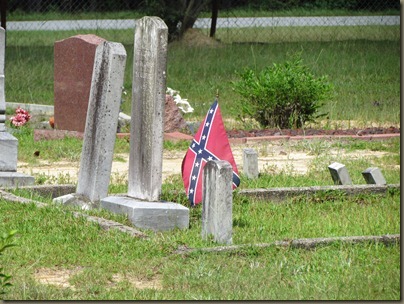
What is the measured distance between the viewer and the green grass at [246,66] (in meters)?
16.1

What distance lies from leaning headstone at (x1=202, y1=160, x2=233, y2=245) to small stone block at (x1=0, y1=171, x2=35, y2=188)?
8.90 ft

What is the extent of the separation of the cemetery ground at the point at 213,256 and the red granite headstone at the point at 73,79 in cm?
381

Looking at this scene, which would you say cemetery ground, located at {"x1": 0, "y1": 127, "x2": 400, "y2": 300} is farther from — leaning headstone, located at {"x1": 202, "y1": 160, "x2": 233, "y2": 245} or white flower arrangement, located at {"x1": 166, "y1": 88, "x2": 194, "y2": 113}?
white flower arrangement, located at {"x1": 166, "y1": 88, "x2": 194, "y2": 113}

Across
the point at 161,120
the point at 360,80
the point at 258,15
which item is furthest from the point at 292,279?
the point at 258,15

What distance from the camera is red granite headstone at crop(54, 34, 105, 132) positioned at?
509 inches

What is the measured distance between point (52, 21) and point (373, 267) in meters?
27.9

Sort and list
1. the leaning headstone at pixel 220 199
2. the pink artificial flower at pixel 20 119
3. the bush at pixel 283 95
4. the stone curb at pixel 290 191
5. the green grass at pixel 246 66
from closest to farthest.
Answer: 1. the leaning headstone at pixel 220 199
2. the stone curb at pixel 290 191
3. the bush at pixel 283 95
4. the pink artificial flower at pixel 20 119
5. the green grass at pixel 246 66

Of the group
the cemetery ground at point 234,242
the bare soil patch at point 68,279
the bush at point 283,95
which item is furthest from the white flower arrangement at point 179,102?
the bare soil patch at point 68,279

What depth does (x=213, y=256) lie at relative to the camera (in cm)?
663

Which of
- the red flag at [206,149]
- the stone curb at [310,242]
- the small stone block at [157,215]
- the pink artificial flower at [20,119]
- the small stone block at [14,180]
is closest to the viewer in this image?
the stone curb at [310,242]

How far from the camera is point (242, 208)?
846 cm

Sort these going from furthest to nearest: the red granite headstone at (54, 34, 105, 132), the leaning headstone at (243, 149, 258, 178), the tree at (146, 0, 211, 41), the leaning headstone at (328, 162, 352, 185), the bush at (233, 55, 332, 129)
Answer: the tree at (146, 0, 211, 41), the bush at (233, 55, 332, 129), the red granite headstone at (54, 34, 105, 132), the leaning headstone at (243, 149, 258, 178), the leaning headstone at (328, 162, 352, 185)

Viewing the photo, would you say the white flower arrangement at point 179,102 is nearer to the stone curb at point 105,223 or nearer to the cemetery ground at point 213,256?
the cemetery ground at point 213,256

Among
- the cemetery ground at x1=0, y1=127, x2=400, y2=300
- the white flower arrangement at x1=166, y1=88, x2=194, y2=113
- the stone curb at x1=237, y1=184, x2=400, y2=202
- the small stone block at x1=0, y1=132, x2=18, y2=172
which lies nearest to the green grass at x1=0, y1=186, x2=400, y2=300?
the cemetery ground at x1=0, y1=127, x2=400, y2=300
